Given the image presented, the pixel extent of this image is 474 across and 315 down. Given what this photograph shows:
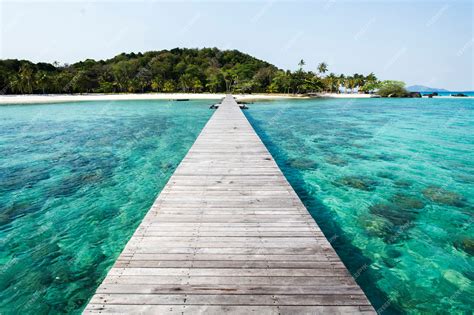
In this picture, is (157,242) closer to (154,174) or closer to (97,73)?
(154,174)

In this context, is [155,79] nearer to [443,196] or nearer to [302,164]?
[302,164]

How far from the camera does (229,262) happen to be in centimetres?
377

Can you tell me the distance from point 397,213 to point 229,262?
652 centimetres

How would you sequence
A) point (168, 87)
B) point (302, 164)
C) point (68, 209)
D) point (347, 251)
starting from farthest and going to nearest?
1. point (168, 87)
2. point (302, 164)
3. point (68, 209)
4. point (347, 251)

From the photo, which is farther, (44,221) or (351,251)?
(44,221)

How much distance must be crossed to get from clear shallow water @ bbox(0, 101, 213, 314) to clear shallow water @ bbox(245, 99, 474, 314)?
557 centimetres

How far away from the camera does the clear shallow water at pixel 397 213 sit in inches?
203

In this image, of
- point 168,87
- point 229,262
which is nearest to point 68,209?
point 229,262

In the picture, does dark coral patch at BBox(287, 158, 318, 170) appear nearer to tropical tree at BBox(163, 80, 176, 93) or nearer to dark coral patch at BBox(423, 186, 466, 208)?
dark coral patch at BBox(423, 186, 466, 208)

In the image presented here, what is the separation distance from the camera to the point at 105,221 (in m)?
7.59

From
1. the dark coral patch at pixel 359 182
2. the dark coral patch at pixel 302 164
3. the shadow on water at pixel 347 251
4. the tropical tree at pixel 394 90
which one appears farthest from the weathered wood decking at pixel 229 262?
the tropical tree at pixel 394 90

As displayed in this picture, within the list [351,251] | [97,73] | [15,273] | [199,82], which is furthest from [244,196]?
[97,73]

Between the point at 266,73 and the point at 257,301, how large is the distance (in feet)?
326

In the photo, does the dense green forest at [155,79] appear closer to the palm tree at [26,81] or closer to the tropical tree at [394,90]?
the palm tree at [26,81]
